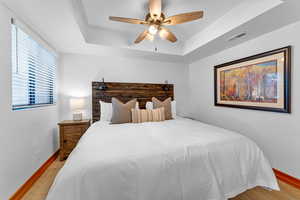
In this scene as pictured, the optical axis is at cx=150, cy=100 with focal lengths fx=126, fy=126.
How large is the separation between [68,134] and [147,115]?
1.60 m

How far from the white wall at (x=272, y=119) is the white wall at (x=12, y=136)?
352 cm

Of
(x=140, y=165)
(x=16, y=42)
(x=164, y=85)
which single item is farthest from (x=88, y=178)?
(x=164, y=85)

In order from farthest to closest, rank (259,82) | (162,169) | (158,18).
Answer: (259,82) < (158,18) < (162,169)

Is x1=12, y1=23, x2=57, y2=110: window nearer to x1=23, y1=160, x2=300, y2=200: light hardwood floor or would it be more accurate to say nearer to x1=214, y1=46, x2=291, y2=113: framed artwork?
x1=23, y1=160, x2=300, y2=200: light hardwood floor

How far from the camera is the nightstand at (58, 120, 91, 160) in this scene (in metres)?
2.43

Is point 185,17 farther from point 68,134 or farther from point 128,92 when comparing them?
point 68,134

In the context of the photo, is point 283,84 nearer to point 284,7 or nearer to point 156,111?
point 284,7

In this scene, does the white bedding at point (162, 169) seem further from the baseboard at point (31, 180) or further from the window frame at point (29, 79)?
the window frame at point (29, 79)

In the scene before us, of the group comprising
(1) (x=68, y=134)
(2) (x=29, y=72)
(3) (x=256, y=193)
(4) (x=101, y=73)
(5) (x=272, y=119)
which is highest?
(4) (x=101, y=73)

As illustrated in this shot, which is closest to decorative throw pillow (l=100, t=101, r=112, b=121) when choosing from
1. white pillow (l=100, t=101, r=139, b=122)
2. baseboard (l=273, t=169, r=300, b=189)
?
white pillow (l=100, t=101, r=139, b=122)

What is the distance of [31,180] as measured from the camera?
1.79m

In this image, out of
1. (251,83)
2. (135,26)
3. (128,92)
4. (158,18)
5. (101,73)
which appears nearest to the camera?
(158,18)

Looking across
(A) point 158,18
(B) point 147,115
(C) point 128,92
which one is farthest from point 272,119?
(C) point 128,92

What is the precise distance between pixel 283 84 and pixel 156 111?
2.01m
